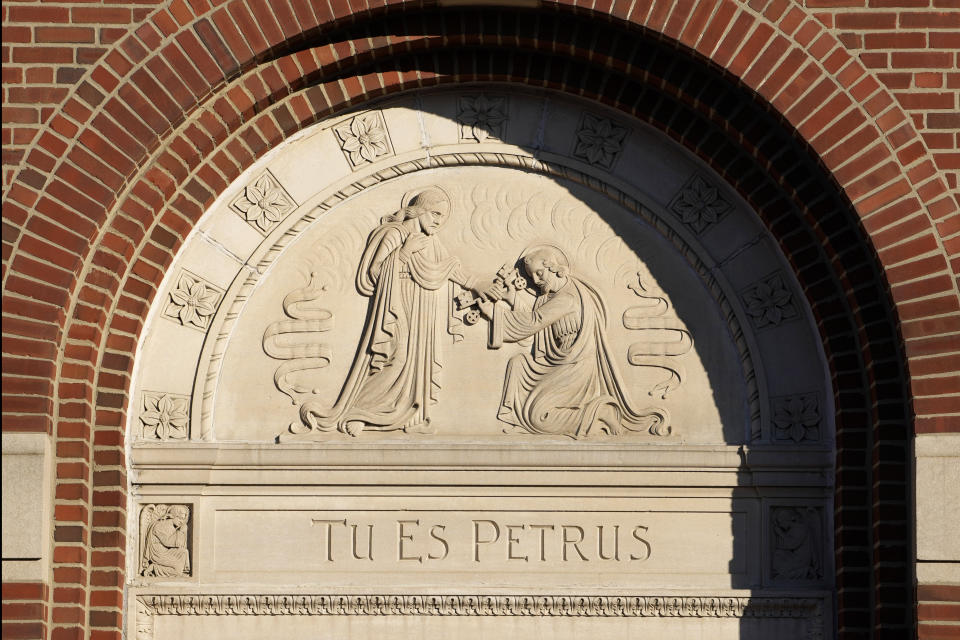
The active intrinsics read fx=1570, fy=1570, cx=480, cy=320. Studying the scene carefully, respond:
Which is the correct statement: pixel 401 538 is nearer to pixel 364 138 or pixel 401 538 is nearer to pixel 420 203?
pixel 420 203

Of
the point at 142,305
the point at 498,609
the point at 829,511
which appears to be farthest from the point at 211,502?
the point at 829,511

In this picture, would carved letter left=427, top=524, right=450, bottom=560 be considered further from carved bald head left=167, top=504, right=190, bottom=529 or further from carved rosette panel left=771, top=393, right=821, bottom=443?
carved rosette panel left=771, top=393, right=821, bottom=443

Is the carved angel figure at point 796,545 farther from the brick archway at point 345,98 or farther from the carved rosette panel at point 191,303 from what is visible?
the carved rosette panel at point 191,303

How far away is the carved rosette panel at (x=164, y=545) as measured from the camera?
28.7ft

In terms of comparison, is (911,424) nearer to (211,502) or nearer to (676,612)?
(676,612)

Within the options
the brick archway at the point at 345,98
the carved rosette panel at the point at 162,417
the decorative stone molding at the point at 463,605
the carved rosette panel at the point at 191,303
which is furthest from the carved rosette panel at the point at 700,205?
the carved rosette panel at the point at 162,417

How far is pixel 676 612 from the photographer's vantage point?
8.72 m

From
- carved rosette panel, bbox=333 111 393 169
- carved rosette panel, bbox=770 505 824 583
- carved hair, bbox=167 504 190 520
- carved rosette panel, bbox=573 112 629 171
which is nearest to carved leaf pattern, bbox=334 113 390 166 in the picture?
carved rosette panel, bbox=333 111 393 169

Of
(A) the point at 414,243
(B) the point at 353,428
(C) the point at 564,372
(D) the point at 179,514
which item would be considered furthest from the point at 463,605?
(A) the point at 414,243

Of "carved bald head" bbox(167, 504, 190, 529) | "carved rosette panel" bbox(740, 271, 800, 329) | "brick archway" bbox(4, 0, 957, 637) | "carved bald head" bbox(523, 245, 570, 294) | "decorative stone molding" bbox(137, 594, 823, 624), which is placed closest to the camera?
"brick archway" bbox(4, 0, 957, 637)

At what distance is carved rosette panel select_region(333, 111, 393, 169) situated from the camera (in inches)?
365

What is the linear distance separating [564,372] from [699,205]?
4.16ft

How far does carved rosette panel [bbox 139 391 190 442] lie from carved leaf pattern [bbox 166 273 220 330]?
0.45 metres

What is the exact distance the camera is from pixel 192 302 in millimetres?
9055
